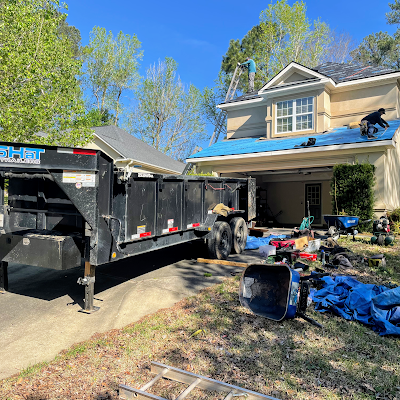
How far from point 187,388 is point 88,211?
2.51 meters

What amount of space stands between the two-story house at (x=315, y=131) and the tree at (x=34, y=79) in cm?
681

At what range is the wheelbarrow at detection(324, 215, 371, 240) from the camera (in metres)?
10.6

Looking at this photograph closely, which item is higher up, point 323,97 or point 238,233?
point 323,97

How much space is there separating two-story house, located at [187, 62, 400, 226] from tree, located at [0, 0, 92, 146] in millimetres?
6809

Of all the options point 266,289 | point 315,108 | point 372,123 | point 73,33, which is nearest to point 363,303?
point 266,289

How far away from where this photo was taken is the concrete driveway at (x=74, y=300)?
374 cm

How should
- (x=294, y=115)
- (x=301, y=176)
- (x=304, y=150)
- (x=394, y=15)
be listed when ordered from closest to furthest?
(x=304, y=150) < (x=294, y=115) < (x=301, y=176) < (x=394, y=15)

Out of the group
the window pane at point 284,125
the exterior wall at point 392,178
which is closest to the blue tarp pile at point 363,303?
the exterior wall at point 392,178

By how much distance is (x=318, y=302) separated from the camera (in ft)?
15.9

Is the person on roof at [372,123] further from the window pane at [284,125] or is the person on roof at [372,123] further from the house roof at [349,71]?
the window pane at [284,125]

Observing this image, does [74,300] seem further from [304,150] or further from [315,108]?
[315,108]

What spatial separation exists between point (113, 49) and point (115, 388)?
119 ft

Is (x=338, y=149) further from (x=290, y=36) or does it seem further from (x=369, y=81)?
(x=290, y=36)

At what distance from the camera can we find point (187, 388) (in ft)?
8.91
